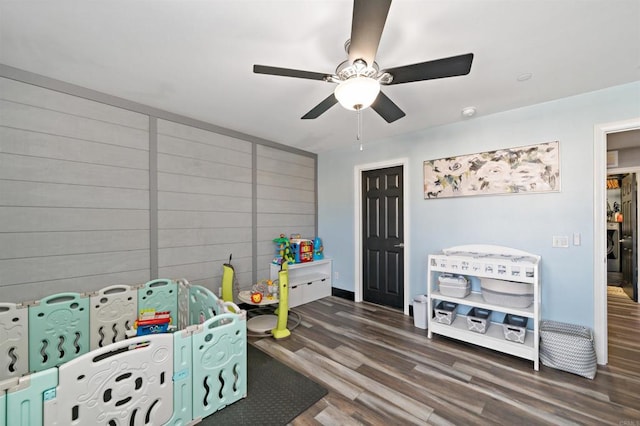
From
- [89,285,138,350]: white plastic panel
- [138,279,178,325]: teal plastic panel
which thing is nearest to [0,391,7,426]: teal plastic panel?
[89,285,138,350]: white plastic panel

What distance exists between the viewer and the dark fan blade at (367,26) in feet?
3.53

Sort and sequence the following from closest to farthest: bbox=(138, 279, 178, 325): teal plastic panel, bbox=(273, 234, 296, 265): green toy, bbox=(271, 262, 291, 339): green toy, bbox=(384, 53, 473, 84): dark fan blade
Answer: bbox=(384, 53, 473, 84): dark fan blade → bbox=(138, 279, 178, 325): teal plastic panel → bbox=(271, 262, 291, 339): green toy → bbox=(273, 234, 296, 265): green toy

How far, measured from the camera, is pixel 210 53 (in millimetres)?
1843

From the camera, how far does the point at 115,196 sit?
252 centimetres

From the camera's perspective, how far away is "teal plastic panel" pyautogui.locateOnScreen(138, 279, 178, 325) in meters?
2.49

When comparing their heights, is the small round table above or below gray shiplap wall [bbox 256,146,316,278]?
below

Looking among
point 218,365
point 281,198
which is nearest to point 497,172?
point 281,198

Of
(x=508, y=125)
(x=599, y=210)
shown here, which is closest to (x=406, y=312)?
(x=599, y=210)

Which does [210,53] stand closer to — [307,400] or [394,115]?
[394,115]

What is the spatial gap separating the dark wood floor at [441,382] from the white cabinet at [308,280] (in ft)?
2.69

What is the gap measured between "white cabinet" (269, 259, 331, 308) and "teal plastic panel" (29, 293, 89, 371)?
2.10 m

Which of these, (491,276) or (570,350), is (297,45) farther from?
(570,350)

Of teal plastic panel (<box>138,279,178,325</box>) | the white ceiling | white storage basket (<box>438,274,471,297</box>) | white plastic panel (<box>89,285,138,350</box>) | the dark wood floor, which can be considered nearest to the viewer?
the white ceiling

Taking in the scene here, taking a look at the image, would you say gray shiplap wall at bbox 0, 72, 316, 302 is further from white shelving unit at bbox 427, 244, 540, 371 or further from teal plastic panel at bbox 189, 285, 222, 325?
white shelving unit at bbox 427, 244, 540, 371
